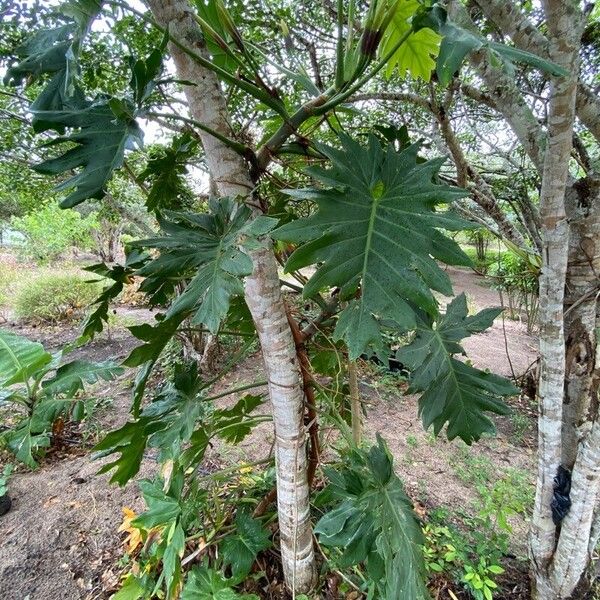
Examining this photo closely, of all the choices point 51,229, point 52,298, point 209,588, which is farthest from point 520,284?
point 51,229

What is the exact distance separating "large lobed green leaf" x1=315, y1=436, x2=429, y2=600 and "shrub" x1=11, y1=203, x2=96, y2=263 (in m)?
5.41

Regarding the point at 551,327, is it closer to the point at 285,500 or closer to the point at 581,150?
the point at 581,150

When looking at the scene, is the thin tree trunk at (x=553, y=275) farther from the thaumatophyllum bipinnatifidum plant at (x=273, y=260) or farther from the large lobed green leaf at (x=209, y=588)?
the large lobed green leaf at (x=209, y=588)

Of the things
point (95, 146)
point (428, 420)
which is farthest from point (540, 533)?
point (95, 146)

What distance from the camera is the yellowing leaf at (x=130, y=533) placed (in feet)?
3.73

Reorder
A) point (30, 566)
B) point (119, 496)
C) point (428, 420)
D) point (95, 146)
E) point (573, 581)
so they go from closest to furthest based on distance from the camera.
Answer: point (95, 146) → point (428, 420) → point (573, 581) → point (30, 566) → point (119, 496)

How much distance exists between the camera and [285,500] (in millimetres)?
831

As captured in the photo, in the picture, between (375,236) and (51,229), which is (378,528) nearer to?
(375,236)

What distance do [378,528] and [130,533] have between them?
3.23ft

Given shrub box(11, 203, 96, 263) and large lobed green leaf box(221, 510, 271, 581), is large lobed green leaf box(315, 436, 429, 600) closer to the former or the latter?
large lobed green leaf box(221, 510, 271, 581)

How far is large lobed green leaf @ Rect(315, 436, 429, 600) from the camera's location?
65 centimetres

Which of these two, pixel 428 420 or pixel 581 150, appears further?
pixel 581 150

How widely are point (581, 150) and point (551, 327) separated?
543 mm

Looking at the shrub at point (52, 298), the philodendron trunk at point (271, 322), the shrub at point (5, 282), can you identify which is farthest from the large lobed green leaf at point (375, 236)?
the shrub at point (5, 282)
